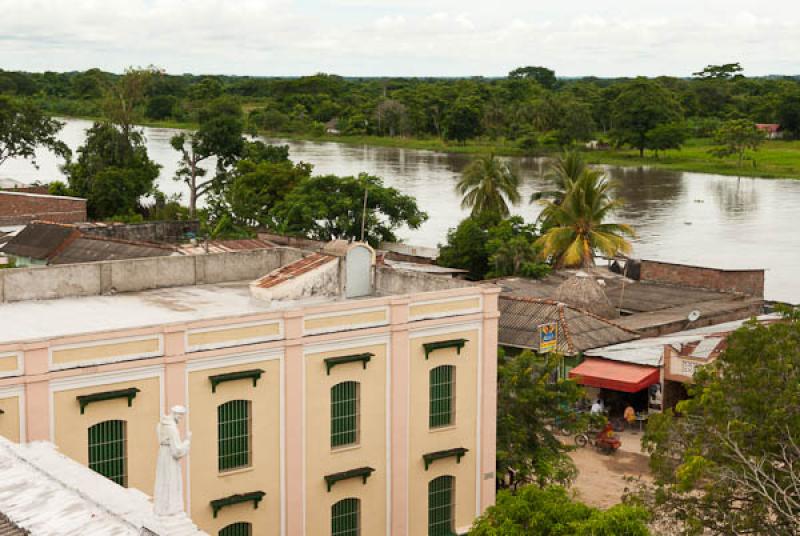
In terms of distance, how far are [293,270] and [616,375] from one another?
9491 millimetres

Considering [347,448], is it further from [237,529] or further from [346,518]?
[237,529]

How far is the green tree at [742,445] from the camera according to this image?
16.0m

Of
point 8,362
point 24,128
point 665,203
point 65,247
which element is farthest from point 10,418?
point 665,203

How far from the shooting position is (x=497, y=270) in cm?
3981

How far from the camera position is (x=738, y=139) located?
89625 mm

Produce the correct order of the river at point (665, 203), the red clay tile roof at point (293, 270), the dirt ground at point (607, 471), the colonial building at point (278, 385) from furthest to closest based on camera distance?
the river at point (665, 203) < the dirt ground at point (607, 471) < the red clay tile roof at point (293, 270) < the colonial building at point (278, 385)

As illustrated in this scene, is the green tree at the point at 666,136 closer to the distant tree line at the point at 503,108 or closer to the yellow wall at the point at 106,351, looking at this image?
the distant tree line at the point at 503,108

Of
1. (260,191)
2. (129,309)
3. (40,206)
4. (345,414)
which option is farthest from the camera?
(260,191)

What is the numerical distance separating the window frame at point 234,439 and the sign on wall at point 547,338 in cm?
1230

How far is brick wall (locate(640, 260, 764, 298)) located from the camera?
122 feet

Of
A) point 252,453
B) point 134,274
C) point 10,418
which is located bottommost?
point 252,453

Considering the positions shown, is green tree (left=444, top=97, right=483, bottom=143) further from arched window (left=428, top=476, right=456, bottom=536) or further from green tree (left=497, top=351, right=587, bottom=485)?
arched window (left=428, top=476, right=456, bottom=536)

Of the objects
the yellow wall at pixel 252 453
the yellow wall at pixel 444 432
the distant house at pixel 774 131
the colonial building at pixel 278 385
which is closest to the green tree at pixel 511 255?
the colonial building at pixel 278 385

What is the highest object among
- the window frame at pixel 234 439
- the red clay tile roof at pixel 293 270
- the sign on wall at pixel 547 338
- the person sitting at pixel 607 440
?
the red clay tile roof at pixel 293 270
